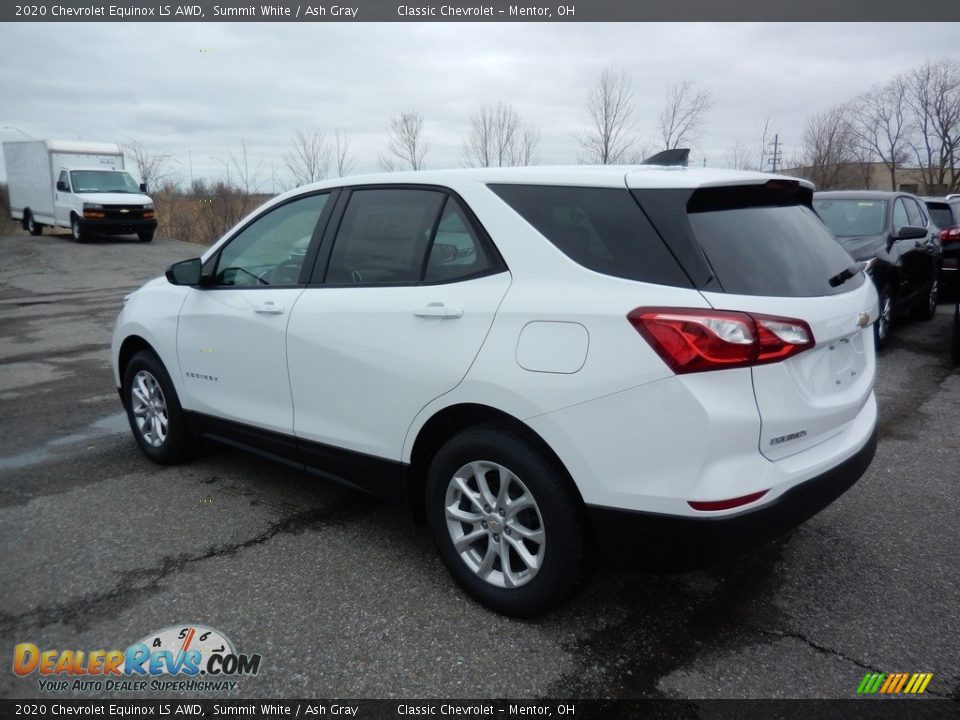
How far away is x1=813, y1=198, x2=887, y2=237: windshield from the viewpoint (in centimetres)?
836

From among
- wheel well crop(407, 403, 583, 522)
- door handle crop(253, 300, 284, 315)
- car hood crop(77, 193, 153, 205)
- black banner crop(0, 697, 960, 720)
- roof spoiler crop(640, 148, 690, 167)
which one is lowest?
black banner crop(0, 697, 960, 720)

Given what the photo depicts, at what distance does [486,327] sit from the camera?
2.83 m

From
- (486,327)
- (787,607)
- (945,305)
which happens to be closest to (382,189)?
(486,327)

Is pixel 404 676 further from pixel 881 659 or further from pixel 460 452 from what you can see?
pixel 881 659

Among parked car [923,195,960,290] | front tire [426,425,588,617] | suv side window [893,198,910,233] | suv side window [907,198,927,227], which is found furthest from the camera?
parked car [923,195,960,290]

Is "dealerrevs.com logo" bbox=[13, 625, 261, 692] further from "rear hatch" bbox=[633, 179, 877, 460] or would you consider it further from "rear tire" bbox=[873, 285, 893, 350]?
"rear tire" bbox=[873, 285, 893, 350]

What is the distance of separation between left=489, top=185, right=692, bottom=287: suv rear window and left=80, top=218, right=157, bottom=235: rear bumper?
22.0m

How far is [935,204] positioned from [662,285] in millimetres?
12645

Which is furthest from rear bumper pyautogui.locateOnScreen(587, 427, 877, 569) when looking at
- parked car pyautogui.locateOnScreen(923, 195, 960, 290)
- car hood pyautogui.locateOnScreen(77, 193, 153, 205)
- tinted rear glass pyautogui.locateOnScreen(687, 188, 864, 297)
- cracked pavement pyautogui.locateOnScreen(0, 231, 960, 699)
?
car hood pyautogui.locateOnScreen(77, 193, 153, 205)

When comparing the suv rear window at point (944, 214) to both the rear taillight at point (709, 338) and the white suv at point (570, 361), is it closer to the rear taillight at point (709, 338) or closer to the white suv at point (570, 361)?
the white suv at point (570, 361)

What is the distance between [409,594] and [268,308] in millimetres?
1635

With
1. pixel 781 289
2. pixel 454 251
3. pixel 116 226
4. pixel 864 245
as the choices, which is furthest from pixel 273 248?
pixel 116 226

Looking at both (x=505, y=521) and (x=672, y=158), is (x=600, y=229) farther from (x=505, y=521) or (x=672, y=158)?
(x=505, y=521)

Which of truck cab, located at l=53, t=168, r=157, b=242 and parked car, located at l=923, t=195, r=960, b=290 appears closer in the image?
parked car, located at l=923, t=195, r=960, b=290
